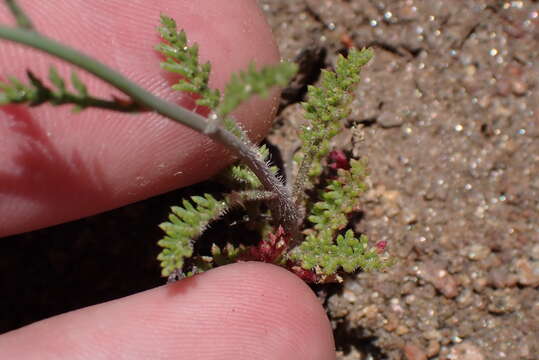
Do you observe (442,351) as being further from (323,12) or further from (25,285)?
(25,285)

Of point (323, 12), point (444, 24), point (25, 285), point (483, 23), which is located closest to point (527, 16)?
point (483, 23)

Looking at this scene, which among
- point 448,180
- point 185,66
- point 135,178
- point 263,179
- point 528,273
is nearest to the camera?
point 185,66

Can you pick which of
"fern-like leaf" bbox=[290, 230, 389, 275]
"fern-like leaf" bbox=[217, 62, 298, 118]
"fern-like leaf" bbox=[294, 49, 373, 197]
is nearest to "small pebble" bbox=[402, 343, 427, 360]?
"fern-like leaf" bbox=[290, 230, 389, 275]

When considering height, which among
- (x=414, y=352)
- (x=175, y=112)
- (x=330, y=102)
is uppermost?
(x=175, y=112)

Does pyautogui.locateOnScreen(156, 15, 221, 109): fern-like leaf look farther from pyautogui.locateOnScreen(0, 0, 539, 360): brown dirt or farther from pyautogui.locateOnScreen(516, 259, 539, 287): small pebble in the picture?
pyautogui.locateOnScreen(516, 259, 539, 287): small pebble

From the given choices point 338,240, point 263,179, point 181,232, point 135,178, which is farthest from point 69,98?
point 338,240

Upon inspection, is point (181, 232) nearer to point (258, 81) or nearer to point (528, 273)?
point (258, 81)
